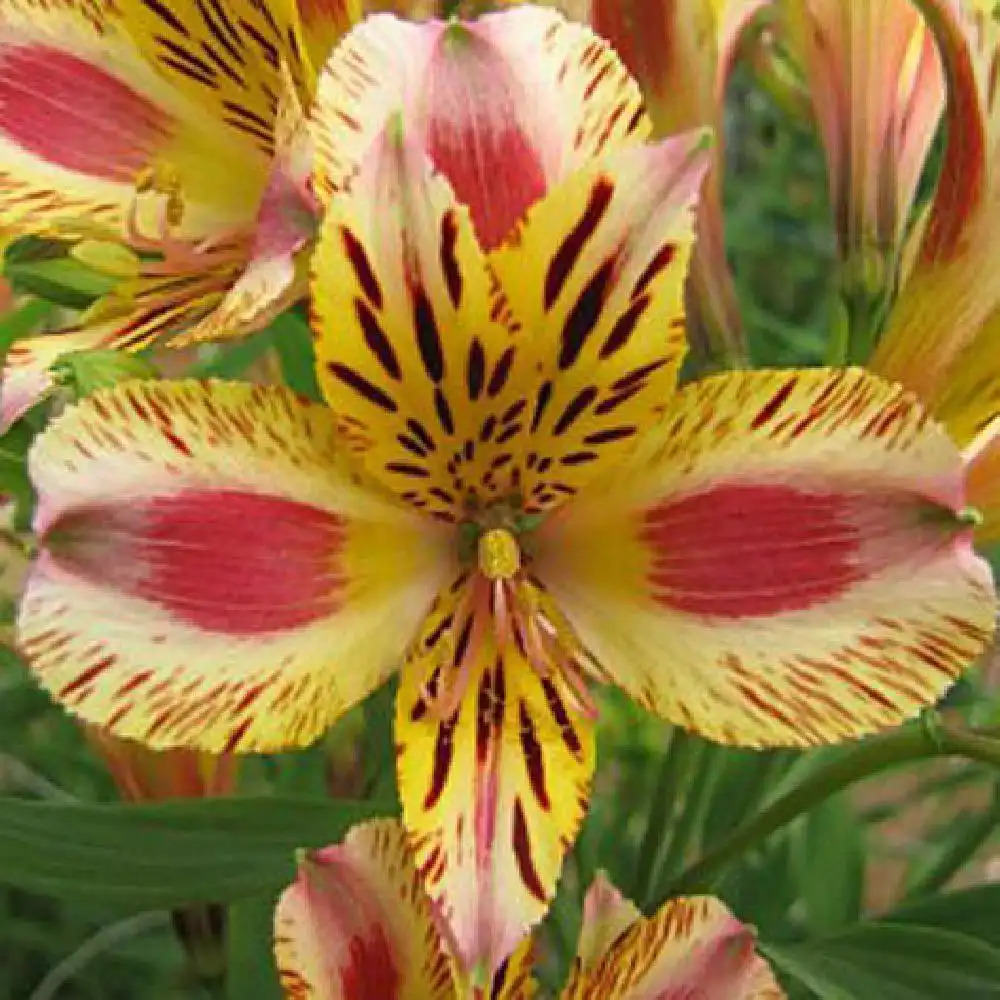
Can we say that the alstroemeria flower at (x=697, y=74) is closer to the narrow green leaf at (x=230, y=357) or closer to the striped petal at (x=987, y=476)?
the striped petal at (x=987, y=476)

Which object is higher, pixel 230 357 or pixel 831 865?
pixel 230 357

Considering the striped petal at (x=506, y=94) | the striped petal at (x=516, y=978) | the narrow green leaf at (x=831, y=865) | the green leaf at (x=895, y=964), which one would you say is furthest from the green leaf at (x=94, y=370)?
the narrow green leaf at (x=831, y=865)

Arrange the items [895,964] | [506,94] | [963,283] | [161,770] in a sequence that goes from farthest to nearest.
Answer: [161,770], [895,964], [963,283], [506,94]

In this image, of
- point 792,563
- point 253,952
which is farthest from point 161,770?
point 792,563

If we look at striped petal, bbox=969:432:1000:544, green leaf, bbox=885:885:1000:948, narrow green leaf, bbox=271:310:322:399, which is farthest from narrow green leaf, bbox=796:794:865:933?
striped petal, bbox=969:432:1000:544

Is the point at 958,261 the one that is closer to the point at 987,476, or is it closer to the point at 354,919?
the point at 987,476

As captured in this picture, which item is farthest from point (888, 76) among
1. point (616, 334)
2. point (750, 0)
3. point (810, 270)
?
point (810, 270)
